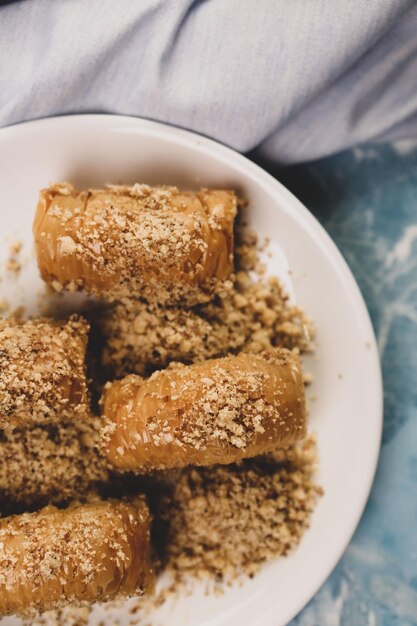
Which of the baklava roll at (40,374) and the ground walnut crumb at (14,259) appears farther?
the ground walnut crumb at (14,259)

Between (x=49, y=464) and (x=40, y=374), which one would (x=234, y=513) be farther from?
(x=40, y=374)

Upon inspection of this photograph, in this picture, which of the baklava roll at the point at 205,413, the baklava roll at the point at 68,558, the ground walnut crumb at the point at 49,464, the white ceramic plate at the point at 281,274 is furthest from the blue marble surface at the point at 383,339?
the ground walnut crumb at the point at 49,464

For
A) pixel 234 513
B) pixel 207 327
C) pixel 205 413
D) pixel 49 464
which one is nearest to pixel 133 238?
pixel 207 327

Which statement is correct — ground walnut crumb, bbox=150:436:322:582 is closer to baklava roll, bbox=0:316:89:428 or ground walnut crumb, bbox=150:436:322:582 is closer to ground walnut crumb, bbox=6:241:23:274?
baklava roll, bbox=0:316:89:428

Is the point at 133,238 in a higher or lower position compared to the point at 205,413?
higher

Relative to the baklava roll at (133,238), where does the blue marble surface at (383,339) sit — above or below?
below

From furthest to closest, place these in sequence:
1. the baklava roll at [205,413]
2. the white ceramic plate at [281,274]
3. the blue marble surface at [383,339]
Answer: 1. the blue marble surface at [383,339]
2. the white ceramic plate at [281,274]
3. the baklava roll at [205,413]

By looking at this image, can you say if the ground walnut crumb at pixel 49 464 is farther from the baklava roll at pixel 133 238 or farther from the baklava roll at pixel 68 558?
the baklava roll at pixel 133 238

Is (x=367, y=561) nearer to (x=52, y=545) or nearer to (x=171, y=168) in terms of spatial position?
(x=52, y=545)
